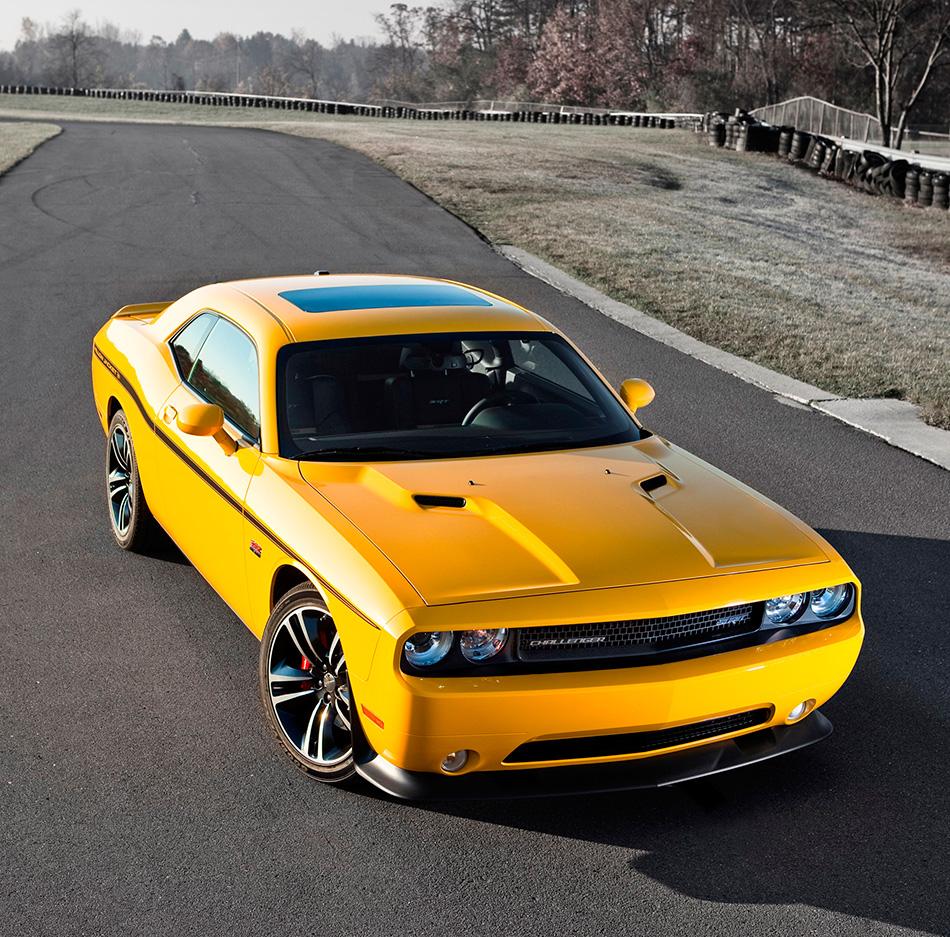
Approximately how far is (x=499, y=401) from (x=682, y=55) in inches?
3175

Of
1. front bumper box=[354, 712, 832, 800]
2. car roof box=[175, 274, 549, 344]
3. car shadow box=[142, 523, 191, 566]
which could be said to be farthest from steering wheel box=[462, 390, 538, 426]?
car shadow box=[142, 523, 191, 566]

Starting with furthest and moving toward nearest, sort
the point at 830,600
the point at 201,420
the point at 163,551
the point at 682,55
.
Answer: the point at 682,55
the point at 163,551
the point at 201,420
the point at 830,600

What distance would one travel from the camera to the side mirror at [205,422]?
14.6 feet

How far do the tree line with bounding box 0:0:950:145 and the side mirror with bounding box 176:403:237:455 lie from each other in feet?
159

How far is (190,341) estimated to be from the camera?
559 centimetres

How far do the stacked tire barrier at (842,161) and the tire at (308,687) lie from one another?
96.3ft

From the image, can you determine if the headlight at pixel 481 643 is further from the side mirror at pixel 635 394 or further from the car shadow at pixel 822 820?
Result: the side mirror at pixel 635 394

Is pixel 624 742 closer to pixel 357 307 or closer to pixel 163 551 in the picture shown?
pixel 357 307

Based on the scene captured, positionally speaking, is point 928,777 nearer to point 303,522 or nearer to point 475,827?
point 475,827

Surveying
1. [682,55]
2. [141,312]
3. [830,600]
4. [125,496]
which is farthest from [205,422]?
[682,55]

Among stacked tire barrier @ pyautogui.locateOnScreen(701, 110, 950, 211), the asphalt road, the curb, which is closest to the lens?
the asphalt road

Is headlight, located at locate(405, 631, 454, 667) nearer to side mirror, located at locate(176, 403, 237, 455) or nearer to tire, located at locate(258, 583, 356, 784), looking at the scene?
tire, located at locate(258, 583, 356, 784)

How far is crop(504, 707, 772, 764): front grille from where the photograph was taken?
3.44 m

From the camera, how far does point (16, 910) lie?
316 centimetres
